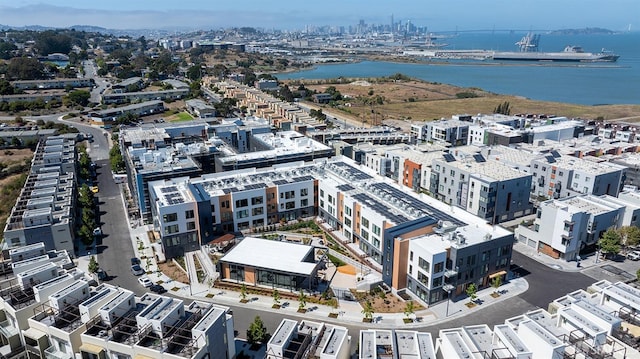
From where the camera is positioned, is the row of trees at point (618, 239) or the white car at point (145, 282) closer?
the white car at point (145, 282)

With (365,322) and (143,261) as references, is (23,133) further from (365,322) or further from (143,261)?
(365,322)

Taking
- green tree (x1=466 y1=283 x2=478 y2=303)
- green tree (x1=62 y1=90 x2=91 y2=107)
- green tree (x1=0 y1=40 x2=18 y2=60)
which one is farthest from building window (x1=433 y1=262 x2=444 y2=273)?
green tree (x1=0 y1=40 x2=18 y2=60)

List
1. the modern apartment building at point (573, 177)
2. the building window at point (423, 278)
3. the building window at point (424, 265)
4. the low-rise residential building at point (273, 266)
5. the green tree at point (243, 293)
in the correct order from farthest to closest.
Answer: the modern apartment building at point (573, 177)
the low-rise residential building at point (273, 266)
the green tree at point (243, 293)
the building window at point (423, 278)
the building window at point (424, 265)

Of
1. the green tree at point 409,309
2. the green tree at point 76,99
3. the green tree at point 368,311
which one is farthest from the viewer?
the green tree at point 76,99

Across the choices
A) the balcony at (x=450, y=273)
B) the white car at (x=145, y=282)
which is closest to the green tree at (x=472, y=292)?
the balcony at (x=450, y=273)

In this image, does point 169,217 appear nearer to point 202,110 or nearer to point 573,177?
point 573,177

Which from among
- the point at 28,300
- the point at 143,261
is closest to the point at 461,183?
the point at 143,261

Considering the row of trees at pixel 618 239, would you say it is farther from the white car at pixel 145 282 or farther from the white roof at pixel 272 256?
the white car at pixel 145 282
